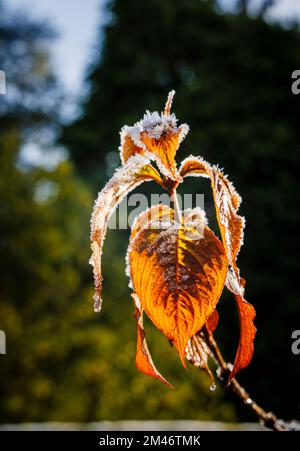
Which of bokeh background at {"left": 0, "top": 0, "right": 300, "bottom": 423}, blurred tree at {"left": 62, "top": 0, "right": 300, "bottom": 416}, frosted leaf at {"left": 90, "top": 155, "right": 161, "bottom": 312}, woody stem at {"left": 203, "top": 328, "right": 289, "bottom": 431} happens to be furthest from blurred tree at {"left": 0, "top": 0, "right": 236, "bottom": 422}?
frosted leaf at {"left": 90, "top": 155, "right": 161, "bottom": 312}

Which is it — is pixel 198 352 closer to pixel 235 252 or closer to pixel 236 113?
pixel 235 252

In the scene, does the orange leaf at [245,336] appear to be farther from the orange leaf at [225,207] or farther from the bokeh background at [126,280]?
the bokeh background at [126,280]

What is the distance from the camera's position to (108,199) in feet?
1.21

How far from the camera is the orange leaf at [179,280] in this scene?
0.35 metres

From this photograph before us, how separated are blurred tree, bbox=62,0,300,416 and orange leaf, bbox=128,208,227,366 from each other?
261 centimetres

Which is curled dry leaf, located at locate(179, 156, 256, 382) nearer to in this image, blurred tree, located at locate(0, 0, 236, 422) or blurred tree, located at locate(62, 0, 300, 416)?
blurred tree, located at locate(62, 0, 300, 416)

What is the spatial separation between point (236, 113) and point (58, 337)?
10.2 feet

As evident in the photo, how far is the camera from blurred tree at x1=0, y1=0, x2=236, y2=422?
11.2 ft

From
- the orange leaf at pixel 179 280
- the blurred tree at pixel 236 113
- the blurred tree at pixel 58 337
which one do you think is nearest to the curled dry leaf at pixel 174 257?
the orange leaf at pixel 179 280

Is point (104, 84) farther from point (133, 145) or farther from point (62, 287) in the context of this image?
point (133, 145)

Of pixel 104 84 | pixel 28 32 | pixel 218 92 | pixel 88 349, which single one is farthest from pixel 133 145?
pixel 28 32

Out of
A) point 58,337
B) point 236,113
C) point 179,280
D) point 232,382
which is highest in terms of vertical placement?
point 236,113

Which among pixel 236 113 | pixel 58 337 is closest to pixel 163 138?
pixel 58 337

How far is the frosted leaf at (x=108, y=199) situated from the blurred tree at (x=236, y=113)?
2.64 meters
